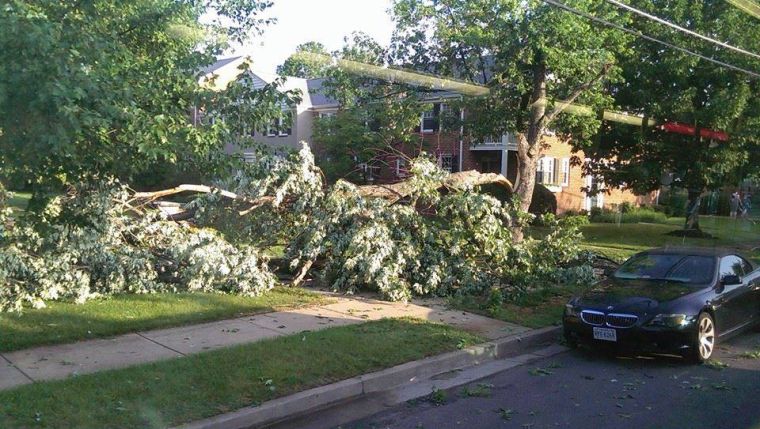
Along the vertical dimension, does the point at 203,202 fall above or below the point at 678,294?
above

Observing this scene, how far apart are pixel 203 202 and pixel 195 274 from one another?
1.78m

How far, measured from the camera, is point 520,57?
15016 millimetres

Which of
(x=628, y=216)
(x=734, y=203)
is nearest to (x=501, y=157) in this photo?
(x=628, y=216)

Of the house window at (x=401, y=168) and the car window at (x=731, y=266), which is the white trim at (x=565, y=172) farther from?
the car window at (x=731, y=266)

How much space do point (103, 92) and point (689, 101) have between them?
20.3 metres

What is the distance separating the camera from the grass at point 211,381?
5484mm

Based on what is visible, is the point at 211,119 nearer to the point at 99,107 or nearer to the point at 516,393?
the point at 99,107

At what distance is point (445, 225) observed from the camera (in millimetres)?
12312

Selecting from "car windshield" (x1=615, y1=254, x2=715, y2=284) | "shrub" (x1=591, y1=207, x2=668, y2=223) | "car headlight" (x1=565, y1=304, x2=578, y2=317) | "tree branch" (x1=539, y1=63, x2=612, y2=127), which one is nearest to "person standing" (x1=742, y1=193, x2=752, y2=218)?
"shrub" (x1=591, y1=207, x2=668, y2=223)

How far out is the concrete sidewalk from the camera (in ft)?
21.9

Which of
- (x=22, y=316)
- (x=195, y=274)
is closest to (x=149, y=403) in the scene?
(x=22, y=316)

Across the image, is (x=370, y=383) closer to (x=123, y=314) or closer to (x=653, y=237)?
(x=123, y=314)

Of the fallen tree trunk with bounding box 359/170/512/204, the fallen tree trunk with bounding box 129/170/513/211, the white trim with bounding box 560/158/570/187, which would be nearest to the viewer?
the fallen tree trunk with bounding box 129/170/513/211

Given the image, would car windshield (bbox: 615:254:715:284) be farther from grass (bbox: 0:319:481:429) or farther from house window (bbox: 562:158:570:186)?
house window (bbox: 562:158:570:186)
